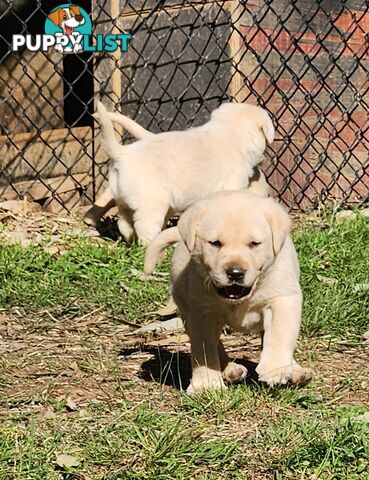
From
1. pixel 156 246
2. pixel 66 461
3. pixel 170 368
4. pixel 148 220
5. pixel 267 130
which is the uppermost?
pixel 156 246

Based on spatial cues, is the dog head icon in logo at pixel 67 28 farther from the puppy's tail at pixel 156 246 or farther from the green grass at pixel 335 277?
the puppy's tail at pixel 156 246

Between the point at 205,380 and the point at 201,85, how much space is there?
12.3 feet

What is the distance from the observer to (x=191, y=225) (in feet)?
10.4

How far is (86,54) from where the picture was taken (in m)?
6.58

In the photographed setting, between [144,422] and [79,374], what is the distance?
714 millimetres

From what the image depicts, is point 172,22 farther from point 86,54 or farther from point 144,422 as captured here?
point 144,422

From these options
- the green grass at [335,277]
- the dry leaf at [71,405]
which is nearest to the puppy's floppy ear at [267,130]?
the green grass at [335,277]

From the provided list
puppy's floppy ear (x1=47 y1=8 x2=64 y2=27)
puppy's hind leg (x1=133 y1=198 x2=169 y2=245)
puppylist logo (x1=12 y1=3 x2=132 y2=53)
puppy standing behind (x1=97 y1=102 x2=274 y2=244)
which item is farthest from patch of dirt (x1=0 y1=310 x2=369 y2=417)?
puppy's floppy ear (x1=47 y1=8 x2=64 y2=27)

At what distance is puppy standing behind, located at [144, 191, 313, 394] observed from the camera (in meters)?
3.08

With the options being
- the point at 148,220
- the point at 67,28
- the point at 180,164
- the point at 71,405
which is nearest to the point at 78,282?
the point at 148,220

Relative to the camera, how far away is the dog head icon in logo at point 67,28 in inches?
252

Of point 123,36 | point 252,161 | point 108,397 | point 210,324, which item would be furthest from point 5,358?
point 123,36

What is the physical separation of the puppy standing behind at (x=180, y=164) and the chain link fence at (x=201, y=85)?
1.91 feet

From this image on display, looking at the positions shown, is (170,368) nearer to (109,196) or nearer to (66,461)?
(66,461)
